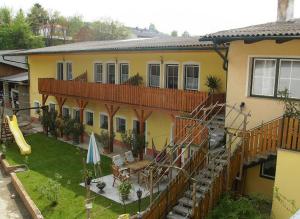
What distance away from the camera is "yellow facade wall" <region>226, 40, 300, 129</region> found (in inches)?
446

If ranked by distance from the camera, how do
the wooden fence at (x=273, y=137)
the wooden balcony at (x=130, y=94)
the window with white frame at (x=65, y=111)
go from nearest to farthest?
1. the wooden fence at (x=273, y=137)
2. the wooden balcony at (x=130, y=94)
3. the window with white frame at (x=65, y=111)

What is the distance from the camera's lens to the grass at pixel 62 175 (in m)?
12.4

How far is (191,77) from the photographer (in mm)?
17000

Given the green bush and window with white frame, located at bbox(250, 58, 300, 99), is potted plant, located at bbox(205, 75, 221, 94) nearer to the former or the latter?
window with white frame, located at bbox(250, 58, 300, 99)

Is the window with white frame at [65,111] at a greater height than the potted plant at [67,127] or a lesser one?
greater

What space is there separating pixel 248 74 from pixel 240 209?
482 centimetres

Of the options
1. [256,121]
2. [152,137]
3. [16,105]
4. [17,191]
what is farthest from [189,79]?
[16,105]

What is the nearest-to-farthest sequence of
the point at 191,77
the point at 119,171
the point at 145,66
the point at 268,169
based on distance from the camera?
the point at 268,169 < the point at 119,171 < the point at 191,77 < the point at 145,66

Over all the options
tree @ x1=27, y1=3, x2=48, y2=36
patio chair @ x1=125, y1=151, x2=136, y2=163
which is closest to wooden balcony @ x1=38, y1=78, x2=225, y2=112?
patio chair @ x1=125, y1=151, x2=136, y2=163

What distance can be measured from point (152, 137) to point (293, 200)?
10473 mm

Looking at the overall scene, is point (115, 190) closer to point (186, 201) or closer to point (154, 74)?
point (186, 201)

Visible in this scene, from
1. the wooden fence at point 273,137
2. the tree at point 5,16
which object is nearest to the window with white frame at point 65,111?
the wooden fence at point 273,137

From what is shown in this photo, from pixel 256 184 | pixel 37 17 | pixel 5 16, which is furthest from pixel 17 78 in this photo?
pixel 37 17

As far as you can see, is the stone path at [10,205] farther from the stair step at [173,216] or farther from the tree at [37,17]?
the tree at [37,17]
